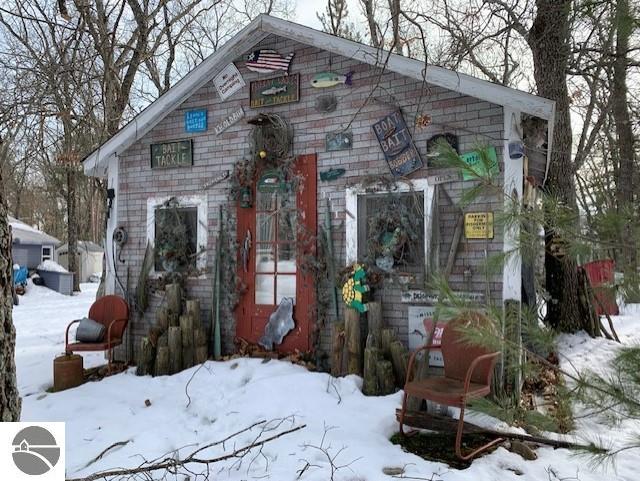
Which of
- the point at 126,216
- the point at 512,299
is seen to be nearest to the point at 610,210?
the point at 512,299

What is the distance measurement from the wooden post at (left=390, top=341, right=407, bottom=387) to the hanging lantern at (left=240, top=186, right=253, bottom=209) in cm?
241

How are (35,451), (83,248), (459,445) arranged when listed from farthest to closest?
(83,248)
(459,445)
(35,451)

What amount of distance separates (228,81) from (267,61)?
→ 60 cm

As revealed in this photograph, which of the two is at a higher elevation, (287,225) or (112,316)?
(287,225)

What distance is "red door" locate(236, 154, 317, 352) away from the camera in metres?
5.73

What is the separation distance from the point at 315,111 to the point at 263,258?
1.82 meters

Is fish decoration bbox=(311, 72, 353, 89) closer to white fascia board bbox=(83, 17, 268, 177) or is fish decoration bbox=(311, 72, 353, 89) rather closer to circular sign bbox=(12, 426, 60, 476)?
white fascia board bbox=(83, 17, 268, 177)

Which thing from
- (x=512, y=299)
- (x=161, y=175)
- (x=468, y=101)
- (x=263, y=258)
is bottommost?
(x=512, y=299)

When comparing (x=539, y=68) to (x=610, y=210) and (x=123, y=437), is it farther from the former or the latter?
(x=123, y=437)

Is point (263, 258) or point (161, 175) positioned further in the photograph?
point (161, 175)

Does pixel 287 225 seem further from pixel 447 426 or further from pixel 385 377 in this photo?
pixel 447 426

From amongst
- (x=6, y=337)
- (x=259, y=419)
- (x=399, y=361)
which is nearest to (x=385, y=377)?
(x=399, y=361)

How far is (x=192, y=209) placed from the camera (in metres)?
6.49

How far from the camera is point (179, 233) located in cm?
641
